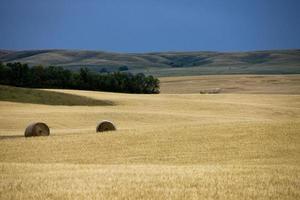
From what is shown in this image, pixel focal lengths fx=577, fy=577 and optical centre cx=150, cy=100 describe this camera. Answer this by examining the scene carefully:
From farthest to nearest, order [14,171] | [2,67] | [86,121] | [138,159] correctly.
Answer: [2,67], [86,121], [138,159], [14,171]

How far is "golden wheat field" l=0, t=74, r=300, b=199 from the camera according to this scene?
1097 cm

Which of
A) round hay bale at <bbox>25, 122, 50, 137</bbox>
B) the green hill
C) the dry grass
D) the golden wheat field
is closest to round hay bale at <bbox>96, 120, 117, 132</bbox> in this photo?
the golden wheat field

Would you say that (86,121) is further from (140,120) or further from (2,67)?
(2,67)

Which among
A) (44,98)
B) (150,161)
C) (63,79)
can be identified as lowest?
(150,161)

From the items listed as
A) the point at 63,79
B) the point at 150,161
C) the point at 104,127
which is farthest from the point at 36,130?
the point at 63,79

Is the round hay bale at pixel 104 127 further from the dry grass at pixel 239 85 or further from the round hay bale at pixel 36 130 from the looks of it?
the dry grass at pixel 239 85

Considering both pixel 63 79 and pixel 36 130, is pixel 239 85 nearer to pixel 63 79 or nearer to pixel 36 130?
pixel 63 79

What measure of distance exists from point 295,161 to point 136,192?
23.4 feet

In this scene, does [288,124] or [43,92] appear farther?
[43,92]

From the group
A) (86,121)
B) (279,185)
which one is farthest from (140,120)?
(279,185)

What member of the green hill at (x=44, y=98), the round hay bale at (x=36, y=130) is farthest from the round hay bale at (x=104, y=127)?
the green hill at (x=44, y=98)

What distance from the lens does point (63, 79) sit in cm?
6494

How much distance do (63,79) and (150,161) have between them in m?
48.6

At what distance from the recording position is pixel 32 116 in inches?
1369
